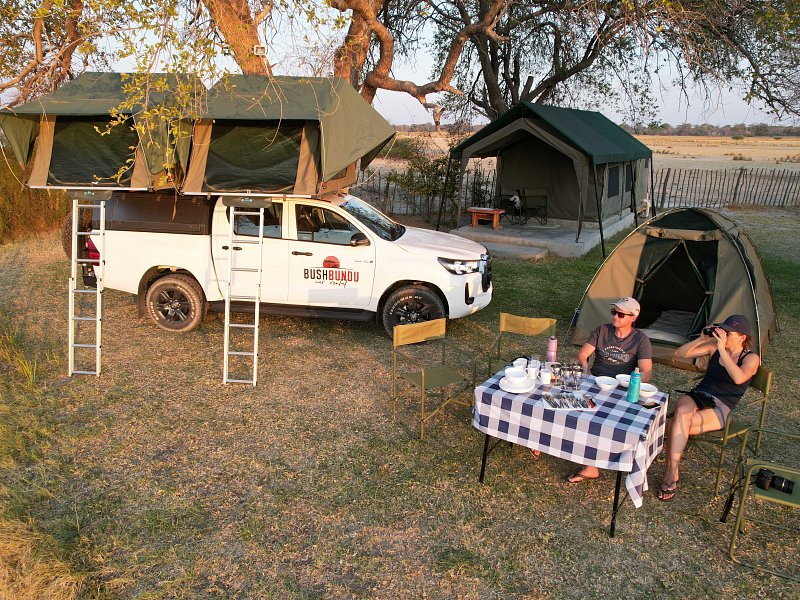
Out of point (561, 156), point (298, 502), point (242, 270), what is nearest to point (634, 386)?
point (298, 502)

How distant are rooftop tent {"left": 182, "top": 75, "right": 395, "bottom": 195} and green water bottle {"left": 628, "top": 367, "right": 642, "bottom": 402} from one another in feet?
12.6

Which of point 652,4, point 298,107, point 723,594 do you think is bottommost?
point 723,594

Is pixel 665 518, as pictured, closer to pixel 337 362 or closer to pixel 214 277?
pixel 337 362

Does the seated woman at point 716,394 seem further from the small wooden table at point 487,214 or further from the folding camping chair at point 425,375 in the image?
the small wooden table at point 487,214

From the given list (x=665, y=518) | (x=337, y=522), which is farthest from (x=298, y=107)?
(x=665, y=518)

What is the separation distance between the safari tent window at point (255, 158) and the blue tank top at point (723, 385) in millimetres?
4457

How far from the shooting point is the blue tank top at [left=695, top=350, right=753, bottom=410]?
4.89 m

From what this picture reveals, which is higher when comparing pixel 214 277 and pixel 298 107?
pixel 298 107

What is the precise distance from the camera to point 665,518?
4578 mm

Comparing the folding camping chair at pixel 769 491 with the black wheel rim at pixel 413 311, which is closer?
the folding camping chair at pixel 769 491

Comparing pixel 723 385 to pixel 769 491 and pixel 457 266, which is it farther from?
pixel 457 266

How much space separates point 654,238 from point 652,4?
2972 mm

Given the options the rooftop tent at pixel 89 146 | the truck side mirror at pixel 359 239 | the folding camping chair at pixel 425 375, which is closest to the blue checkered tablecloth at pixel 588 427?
the folding camping chair at pixel 425 375

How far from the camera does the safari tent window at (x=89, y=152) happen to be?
6.81 meters
